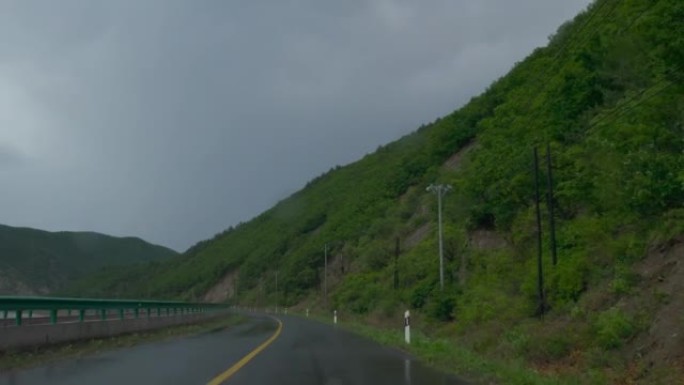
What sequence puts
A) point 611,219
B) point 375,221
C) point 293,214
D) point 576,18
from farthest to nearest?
1. point 293,214
2. point 375,221
3. point 576,18
4. point 611,219

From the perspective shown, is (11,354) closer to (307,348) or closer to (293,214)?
(307,348)

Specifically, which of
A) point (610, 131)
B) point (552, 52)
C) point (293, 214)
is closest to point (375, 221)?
point (552, 52)

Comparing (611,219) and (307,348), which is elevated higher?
(611,219)

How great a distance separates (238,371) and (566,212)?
20.9 meters

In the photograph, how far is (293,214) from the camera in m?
156

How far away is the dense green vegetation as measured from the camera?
59.6ft

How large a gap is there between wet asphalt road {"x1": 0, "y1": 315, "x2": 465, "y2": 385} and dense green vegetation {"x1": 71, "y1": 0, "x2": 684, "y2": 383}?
333cm

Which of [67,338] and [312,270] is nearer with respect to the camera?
[67,338]

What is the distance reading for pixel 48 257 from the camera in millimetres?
93125

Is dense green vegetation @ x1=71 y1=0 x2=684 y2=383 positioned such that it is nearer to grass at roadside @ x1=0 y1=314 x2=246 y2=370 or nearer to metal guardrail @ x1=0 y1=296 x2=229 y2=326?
grass at roadside @ x1=0 y1=314 x2=246 y2=370

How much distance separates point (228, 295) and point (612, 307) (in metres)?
130

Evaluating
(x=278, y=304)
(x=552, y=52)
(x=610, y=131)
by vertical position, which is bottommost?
(x=278, y=304)

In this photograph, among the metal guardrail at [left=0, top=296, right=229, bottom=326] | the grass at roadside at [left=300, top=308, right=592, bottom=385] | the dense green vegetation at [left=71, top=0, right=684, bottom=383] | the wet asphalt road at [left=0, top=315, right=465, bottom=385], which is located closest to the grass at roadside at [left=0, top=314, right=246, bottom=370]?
the wet asphalt road at [left=0, top=315, right=465, bottom=385]

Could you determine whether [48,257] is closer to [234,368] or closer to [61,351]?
[61,351]
